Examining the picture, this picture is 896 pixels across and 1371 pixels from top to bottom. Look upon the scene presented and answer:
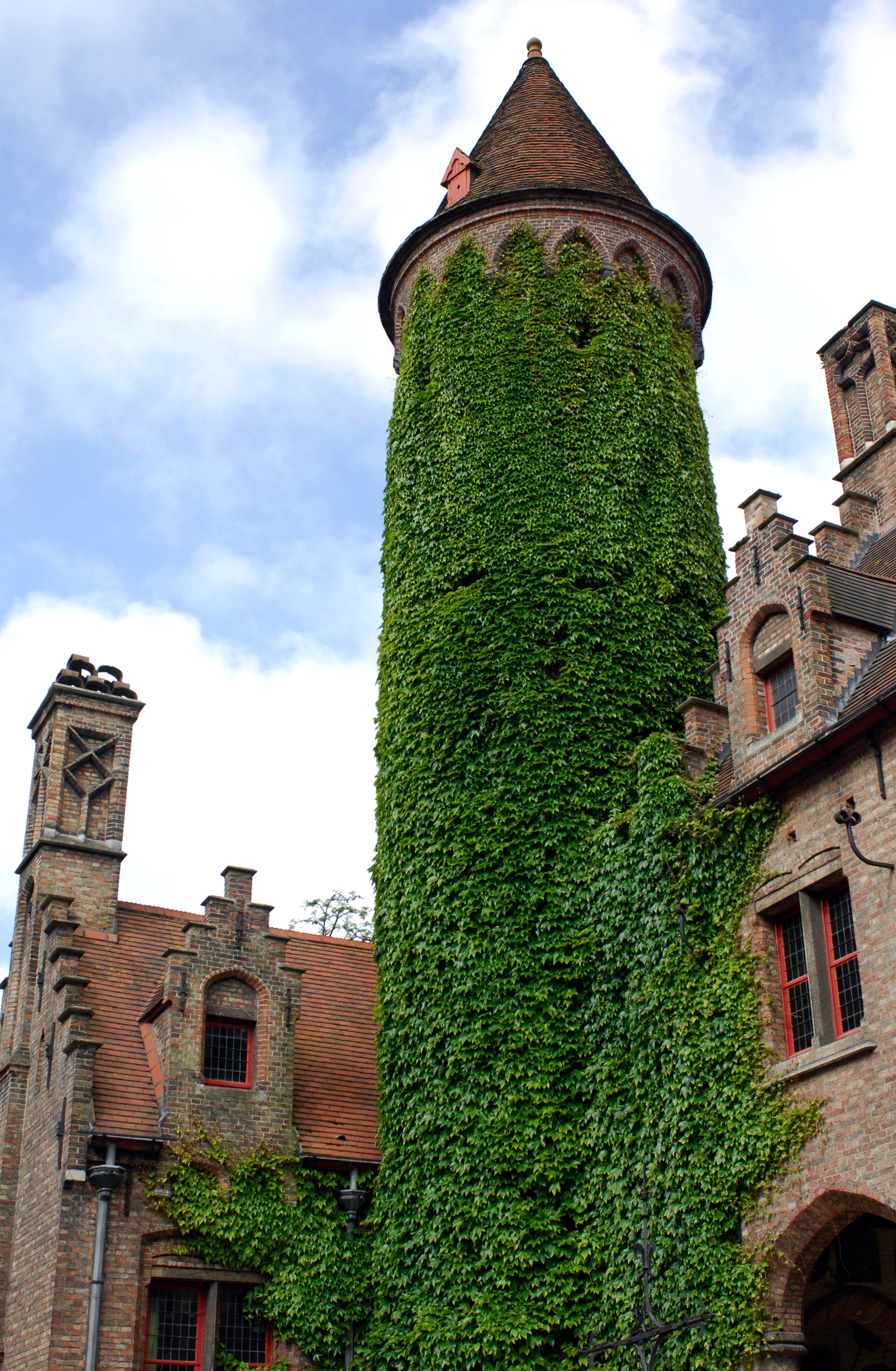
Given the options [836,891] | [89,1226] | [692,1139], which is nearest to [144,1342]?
[89,1226]

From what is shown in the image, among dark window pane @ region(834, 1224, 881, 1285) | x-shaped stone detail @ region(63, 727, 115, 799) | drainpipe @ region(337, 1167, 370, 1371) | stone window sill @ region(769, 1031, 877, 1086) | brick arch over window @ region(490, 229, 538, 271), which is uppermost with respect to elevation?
brick arch over window @ region(490, 229, 538, 271)

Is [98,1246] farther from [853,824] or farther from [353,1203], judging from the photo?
[853,824]

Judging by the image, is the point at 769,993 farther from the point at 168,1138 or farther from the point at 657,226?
the point at 657,226

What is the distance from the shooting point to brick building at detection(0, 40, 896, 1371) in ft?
43.8

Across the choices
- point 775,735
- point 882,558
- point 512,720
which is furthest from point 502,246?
point 775,735

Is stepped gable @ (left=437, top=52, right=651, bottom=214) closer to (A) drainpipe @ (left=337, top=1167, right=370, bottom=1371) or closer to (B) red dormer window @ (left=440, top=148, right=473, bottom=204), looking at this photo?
(B) red dormer window @ (left=440, top=148, right=473, bottom=204)

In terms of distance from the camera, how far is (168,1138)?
18078 millimetres

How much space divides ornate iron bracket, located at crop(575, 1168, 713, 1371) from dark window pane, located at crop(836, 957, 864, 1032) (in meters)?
2.77

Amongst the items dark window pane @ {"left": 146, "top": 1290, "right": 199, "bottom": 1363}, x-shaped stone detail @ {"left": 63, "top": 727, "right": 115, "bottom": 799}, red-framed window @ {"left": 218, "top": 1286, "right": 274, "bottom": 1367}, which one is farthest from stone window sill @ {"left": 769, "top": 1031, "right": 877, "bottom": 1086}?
x-shaped stone detail @ {"left": 63, "top": 727, "right": 115, "bottom": 799}

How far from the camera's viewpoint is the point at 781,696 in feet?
52.5

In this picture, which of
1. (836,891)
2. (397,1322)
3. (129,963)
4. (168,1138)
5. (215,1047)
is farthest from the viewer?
(129,963)

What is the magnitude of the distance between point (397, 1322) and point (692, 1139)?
5.12 metres

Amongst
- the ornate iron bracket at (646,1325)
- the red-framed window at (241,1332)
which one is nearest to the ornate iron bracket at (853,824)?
the ornate iron bracket at (646,1325)

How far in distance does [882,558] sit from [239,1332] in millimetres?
12706
